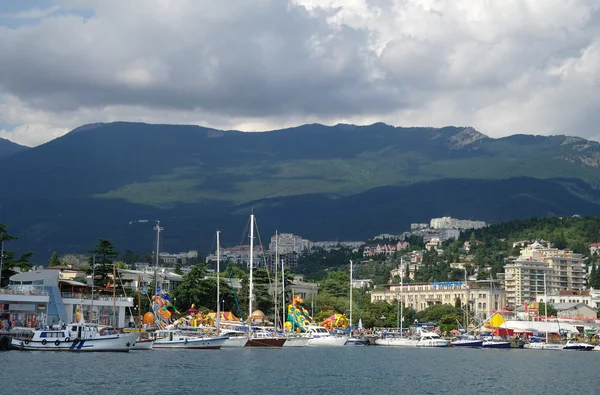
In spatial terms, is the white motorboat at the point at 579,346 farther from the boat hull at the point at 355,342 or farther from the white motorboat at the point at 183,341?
the white motorboat at the point at 183,341

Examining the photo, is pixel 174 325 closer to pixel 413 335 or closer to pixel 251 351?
pixel 251 351

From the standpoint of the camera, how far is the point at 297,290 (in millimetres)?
197375

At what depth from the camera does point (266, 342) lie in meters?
115

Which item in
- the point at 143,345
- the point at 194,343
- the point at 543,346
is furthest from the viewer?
the point at 543,346

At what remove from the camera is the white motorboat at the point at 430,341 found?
138750 millimetres

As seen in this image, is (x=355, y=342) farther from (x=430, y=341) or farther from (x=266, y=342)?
(x=266, y=342)

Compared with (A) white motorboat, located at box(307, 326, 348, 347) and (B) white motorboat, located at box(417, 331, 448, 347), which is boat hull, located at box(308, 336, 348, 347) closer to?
(A) white motorboat, located at box(307, 326, 348, 347)

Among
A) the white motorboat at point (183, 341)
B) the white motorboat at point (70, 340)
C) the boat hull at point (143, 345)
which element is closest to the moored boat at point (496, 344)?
the white motorboat at point (183, 341)

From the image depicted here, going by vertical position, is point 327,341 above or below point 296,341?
below

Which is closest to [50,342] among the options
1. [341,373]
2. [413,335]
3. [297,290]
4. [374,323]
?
[341,373]

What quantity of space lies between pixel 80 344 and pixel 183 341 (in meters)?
17.2

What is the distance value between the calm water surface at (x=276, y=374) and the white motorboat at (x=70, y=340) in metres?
1.62

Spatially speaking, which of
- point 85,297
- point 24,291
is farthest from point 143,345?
point 85,297

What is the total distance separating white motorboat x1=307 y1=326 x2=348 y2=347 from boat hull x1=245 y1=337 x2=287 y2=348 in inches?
496
